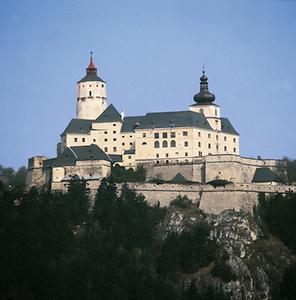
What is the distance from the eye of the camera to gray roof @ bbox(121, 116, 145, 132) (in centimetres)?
12638

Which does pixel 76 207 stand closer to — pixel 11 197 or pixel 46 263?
pixel 11 197

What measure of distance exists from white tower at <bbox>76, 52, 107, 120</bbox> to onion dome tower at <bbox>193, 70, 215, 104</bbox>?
797cm

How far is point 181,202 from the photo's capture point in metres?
117

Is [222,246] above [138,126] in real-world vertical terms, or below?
below

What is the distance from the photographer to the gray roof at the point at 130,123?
126 meters

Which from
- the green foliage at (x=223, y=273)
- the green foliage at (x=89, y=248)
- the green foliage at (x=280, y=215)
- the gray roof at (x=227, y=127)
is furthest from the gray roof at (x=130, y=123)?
the green foliage at (x=223, y=273)

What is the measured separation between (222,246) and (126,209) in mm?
7866

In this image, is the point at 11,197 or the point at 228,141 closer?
the point at 11,197

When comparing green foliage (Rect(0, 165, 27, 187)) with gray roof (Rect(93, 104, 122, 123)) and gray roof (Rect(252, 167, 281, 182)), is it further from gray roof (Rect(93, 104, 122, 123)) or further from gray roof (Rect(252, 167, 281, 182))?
gray roof (Rect(252, 167, 281, 182))

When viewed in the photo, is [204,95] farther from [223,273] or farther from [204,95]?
[223,273]

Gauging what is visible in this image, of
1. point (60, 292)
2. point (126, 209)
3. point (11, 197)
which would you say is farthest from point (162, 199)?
point (60, 292)

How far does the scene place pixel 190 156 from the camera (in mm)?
123125

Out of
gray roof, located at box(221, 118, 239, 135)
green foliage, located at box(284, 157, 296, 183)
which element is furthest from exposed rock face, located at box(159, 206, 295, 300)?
gray roof, located at box(221, 118, 239, 135)

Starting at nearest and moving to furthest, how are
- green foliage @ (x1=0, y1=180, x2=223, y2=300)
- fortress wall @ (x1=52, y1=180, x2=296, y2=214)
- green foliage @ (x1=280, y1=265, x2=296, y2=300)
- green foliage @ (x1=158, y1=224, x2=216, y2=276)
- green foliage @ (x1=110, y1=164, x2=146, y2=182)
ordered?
1. green foliage @ (x1=0, y1=180, x2=223, y2=300)
2. green foliage @ (x1=158, y1=224, x2=216, y2=276)
3. green foliage @ (x1=280, y1=265, x2=296, y2=300)
4. fortress wall @ (x1=52, y1=180, x2=296, y2=214)
5. green foliage @ (x1=110, y1=164, x2=146, y2=182)
